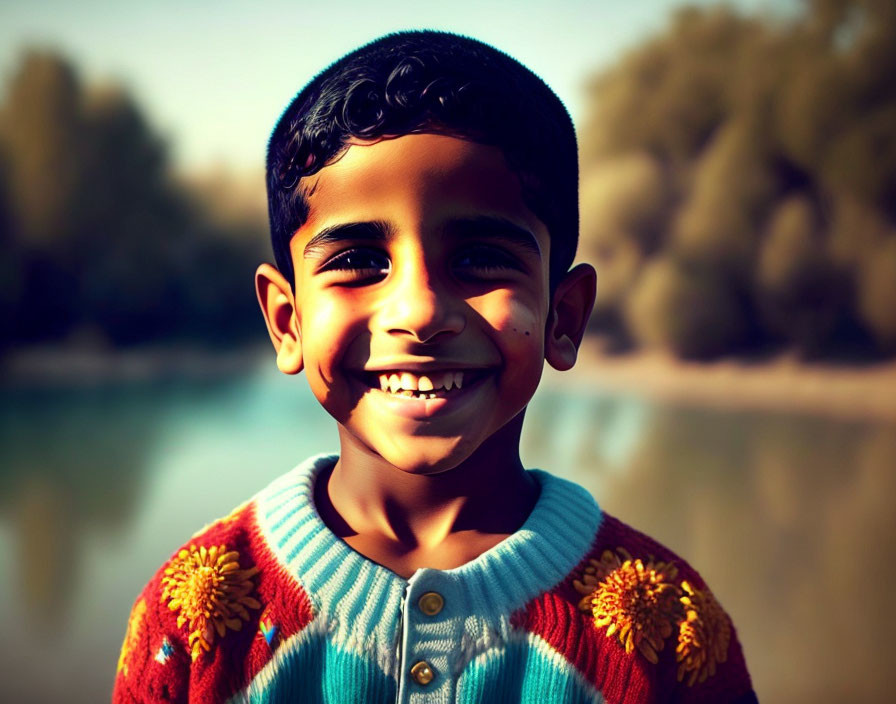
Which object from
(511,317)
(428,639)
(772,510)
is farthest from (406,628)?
(772,510)

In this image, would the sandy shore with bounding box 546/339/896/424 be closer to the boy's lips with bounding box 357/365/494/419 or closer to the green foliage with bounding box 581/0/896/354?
the green foliage with bounding box 581/0/896/354

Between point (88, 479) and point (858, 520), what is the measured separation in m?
1.22

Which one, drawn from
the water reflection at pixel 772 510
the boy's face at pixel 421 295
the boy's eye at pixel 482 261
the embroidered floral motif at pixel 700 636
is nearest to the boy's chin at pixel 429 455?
the boy's face at pixel 421 295

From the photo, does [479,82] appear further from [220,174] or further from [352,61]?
[220,174]

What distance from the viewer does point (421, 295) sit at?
1.59ft

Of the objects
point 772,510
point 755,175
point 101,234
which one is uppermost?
point 755,175

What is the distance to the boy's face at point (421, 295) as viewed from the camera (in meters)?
0.49

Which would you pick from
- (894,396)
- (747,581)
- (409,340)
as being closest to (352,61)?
(409,340)

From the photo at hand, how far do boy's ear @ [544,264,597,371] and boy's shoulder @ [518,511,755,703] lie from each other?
15cm

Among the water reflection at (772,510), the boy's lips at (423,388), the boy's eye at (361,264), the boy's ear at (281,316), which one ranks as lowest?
the water reflection at (772,510)

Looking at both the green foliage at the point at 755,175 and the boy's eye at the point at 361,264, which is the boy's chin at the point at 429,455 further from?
the green foliage at the point at 755,175

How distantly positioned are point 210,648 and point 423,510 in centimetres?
18

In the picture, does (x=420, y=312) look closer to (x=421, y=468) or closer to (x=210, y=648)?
(x=421, y=468)

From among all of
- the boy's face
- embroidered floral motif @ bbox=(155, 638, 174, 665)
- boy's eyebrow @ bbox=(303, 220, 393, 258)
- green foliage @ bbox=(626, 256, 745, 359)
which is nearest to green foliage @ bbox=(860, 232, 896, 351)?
green foliage @ bbox=(626, 256, 745, 359)
